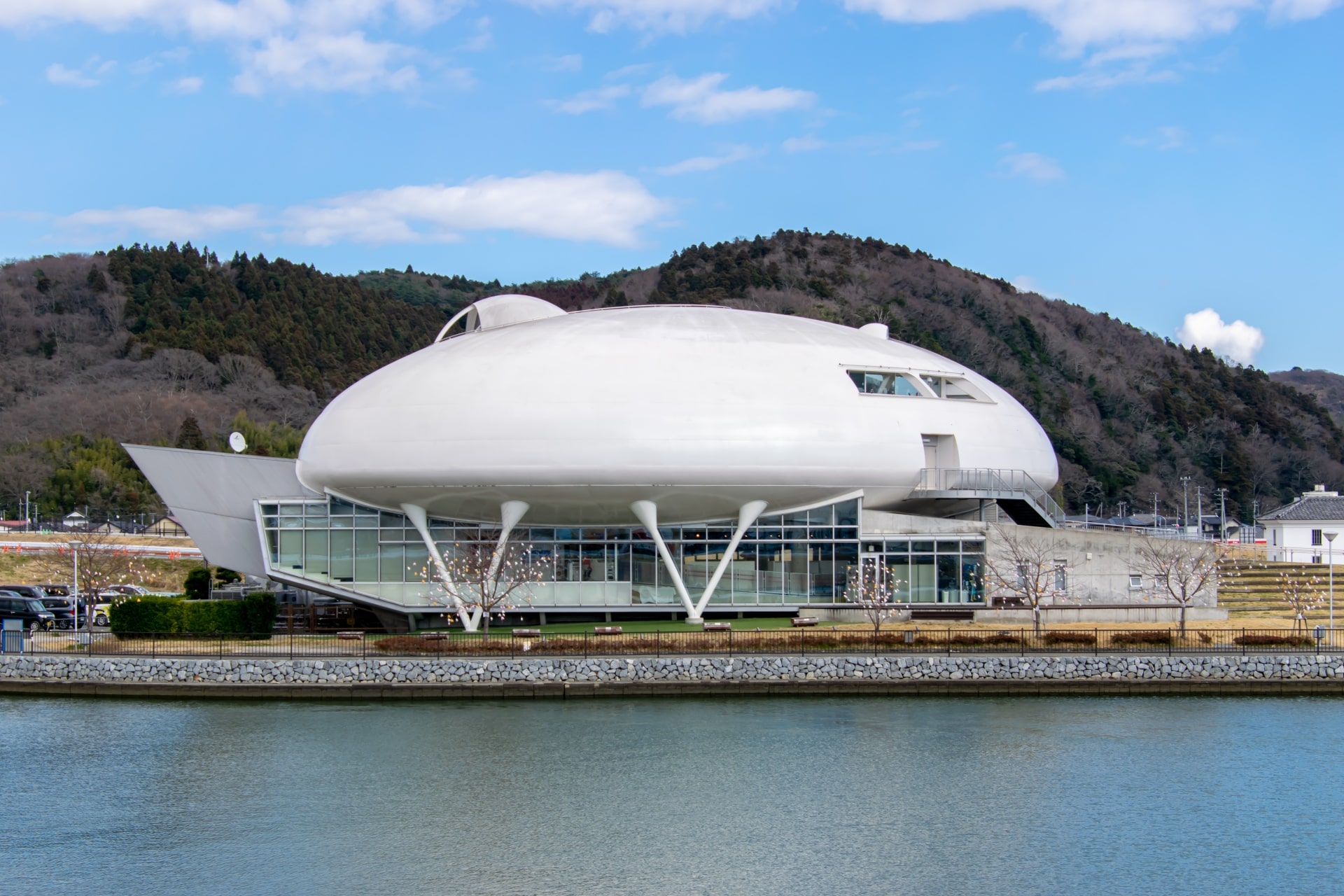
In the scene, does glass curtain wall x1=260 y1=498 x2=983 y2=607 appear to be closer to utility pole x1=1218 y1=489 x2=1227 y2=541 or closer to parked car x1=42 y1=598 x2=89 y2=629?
parked car x1=42 y1=598 x2=89 y2=629

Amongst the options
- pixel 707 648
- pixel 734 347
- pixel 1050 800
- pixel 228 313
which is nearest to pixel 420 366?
pixel 734 347

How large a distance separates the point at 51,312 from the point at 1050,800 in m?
151

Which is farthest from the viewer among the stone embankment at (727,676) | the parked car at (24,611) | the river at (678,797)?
the parked car at (24,611)

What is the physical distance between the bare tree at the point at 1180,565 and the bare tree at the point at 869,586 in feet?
29.7

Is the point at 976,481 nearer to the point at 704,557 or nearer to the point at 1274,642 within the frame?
the point at 704,557

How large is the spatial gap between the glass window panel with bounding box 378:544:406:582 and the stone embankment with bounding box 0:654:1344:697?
10.4 metres

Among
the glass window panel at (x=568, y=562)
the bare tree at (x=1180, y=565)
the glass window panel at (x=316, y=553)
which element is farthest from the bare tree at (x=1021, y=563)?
the glass window panel at (x=316, y=553)

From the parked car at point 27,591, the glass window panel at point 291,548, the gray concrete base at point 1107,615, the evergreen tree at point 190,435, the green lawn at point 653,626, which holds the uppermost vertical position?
the evergreen tree at point 190,435

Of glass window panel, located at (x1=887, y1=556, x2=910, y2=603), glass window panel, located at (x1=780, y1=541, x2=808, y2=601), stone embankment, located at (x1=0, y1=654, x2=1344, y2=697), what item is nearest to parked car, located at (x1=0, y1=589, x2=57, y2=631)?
stone embankment, located at (x1=0, y1=654, x2=1344, y2=697)

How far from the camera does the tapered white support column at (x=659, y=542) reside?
4828 cm

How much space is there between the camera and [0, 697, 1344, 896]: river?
2348 centimetres

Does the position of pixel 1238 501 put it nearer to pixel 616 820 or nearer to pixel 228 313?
pixel 228 313

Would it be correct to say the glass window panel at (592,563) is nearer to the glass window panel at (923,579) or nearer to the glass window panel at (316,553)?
the glass window panel at (316,553)

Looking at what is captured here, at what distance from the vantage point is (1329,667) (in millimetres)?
39750
